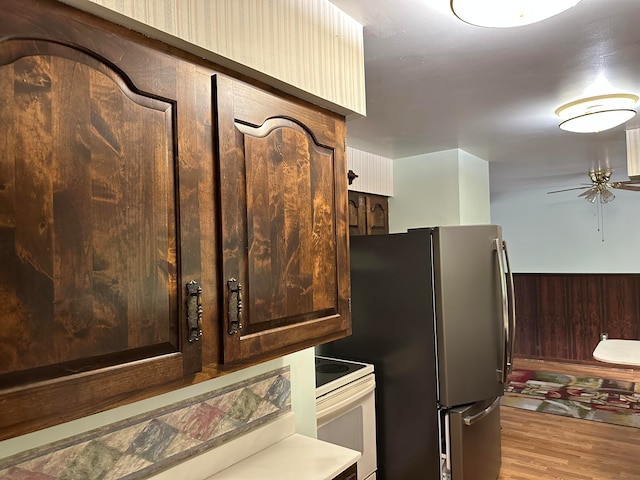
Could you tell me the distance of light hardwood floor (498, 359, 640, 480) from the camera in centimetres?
305

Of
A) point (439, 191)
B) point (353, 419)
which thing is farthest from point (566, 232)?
point (353, 419)

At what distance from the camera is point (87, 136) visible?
0.81m

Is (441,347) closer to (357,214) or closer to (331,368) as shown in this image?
(331,368)

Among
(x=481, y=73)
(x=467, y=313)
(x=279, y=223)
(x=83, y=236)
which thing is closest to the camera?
(x=83, y=236)

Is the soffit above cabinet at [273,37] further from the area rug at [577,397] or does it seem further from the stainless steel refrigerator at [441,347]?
the area rug at [577,397]

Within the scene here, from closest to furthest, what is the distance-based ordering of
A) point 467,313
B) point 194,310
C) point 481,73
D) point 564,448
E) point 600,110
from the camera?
point 194,310
point 481,73
point 600,110
point 467,313
point 564,448

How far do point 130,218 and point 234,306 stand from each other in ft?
1.05

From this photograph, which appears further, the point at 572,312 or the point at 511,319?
the point at 572,312

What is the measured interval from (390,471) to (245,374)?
1637mm

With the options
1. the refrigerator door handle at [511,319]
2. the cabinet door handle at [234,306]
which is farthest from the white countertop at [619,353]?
the cabinet door handle at [234,306]

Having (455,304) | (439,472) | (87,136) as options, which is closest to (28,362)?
(87,136)

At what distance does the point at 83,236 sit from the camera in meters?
0.80

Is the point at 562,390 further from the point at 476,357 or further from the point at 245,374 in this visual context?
the point at 245,374

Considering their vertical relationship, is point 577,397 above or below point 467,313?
below
